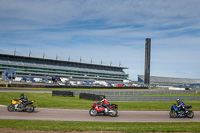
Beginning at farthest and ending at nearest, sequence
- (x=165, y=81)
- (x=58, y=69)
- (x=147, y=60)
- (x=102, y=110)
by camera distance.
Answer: (x=165, y=81), (x=58, y=69), (x=147, y=60), (x=102, y=110)

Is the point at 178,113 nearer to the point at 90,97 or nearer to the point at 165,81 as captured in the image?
the point at 90,97

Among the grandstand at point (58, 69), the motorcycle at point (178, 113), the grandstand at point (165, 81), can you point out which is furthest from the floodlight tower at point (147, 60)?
the motorcycle at point (178, 113)

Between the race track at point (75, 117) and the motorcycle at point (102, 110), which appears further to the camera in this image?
the motorcycle at point (102, 110)

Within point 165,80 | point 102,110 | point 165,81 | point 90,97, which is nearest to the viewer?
point 102,110

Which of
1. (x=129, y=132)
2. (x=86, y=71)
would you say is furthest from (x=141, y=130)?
(x=86, y=71)

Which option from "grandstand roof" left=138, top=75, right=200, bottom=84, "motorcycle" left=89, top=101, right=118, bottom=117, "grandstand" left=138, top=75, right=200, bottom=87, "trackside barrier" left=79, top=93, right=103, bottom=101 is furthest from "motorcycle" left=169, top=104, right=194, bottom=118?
"grandstand roof" left=138, top=75, right=200, bottom=84

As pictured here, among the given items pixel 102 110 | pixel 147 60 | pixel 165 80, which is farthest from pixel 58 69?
pixel 102 110

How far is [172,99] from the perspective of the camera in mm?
35719

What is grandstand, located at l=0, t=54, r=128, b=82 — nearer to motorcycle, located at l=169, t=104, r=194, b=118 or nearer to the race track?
the race track

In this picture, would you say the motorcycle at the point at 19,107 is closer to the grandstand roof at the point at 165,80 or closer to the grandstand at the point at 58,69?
the grandstand at the point at 58,69

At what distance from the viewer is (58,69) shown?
133 meters

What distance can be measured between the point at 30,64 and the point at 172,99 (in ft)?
345

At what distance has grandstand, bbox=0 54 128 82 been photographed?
11900cm

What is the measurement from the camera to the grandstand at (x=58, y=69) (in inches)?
4685
